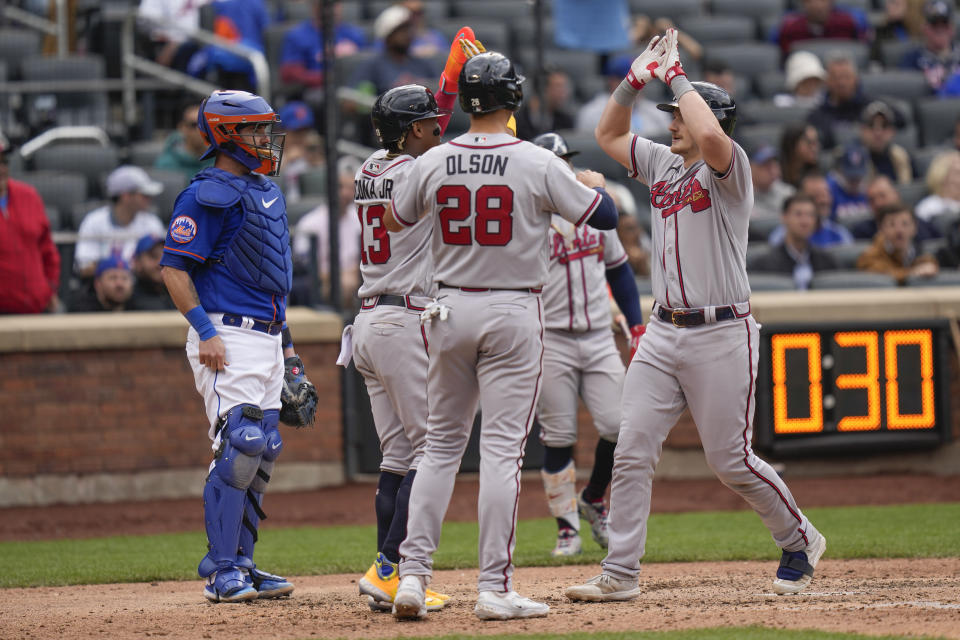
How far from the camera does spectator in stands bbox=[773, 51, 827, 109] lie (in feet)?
46.9

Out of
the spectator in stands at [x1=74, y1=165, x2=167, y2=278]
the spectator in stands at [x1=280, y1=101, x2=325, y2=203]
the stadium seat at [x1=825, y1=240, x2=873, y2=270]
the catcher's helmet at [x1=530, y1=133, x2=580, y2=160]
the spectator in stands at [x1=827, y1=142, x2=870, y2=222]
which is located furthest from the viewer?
the spectator in stands at [x1=827, y1=142, x2=870, y2=222]

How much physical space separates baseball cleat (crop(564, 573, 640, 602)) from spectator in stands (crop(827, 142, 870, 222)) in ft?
24.5

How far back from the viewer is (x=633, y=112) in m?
12.8

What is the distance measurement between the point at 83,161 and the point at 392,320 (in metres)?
7.05

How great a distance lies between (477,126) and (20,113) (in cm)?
837

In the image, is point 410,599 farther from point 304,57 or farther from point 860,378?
point 304,57

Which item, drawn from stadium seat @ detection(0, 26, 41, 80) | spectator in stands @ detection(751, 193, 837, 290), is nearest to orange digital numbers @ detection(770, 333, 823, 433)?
spectator in stands @ detection(751, 193, 837, 290)

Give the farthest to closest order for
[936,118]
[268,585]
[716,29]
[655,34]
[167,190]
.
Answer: [716,29] < [655,34] < [936,118] < [167,190] < [268,585]

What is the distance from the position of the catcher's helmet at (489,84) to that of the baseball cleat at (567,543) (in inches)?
112

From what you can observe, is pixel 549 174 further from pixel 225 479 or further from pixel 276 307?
pixel 225 479

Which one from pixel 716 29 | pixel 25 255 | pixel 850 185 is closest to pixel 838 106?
pixel 850 185

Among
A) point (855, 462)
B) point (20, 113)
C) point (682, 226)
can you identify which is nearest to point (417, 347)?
point (682, 226)

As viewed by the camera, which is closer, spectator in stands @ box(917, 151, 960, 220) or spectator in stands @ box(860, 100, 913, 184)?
spectator in stands @ box(917, 151, 960, 220)

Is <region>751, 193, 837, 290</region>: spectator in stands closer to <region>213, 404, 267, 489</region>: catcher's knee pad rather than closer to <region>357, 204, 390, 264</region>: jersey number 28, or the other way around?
<region>357, 204, 390, 264</region>: jersey number 28
